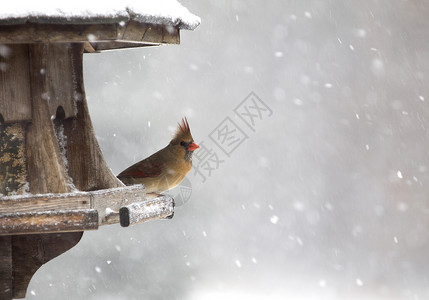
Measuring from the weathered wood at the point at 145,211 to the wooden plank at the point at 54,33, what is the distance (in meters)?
0.53

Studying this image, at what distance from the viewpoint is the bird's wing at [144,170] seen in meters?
3.10

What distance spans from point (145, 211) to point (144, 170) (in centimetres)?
79

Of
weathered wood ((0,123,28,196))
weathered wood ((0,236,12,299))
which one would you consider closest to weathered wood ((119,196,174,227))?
weathered wood ((0,123,28,196))

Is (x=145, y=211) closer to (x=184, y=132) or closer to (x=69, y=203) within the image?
(x=69, y=203)

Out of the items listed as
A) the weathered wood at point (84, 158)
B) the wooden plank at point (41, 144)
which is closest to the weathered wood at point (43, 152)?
the wooden plank at point (41, 144)

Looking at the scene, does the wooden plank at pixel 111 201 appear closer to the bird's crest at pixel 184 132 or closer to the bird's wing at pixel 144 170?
the bird's wing at pixel 144 170

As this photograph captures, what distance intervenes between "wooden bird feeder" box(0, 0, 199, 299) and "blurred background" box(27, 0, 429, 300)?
10.1 feet

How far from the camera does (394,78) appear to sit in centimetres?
718

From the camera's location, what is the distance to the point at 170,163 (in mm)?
3318

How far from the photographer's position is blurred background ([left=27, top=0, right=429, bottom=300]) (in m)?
5.94

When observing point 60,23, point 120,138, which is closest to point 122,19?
point 60,23

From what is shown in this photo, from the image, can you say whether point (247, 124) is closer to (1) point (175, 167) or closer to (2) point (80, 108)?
(1) point (175, 167)

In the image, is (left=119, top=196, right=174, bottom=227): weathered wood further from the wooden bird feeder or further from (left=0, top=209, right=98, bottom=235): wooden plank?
(left=0, top=209, right=98, bottom=235): wooden plank

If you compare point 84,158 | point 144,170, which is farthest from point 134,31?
point 144,170
